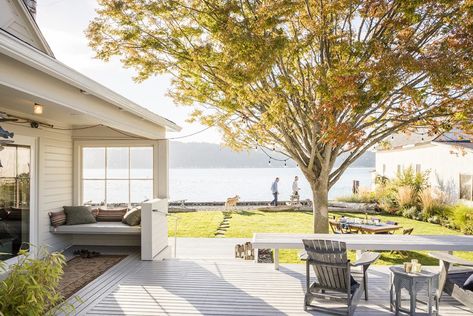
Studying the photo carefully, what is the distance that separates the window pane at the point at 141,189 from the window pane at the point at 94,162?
78 cm

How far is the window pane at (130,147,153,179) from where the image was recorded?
9.48m

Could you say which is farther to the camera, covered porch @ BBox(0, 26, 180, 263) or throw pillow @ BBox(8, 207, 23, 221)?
throw pillow @ BBox(8, 207, 23, 221)

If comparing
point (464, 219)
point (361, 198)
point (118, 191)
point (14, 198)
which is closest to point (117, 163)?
point (118, 191)

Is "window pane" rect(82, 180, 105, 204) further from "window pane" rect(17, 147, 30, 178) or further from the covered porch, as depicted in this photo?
"window pane" rect(17, 147, 30, 178)

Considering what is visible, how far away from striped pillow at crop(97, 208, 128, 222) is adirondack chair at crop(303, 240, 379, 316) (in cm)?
515

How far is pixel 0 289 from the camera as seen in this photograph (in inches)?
151

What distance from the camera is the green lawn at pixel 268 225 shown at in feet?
32.8

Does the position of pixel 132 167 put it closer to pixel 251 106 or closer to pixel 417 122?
pixel 251 106

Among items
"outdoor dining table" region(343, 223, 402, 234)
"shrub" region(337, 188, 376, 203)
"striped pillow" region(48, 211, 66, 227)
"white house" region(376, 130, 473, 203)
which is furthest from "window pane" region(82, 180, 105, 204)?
"shrub" region(337, 188, 376, 203)

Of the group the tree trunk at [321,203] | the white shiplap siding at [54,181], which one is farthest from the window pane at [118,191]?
the tree trunk at [321,203]

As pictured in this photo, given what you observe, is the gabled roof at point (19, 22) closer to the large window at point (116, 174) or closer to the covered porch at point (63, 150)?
the covered porch at point (63, 150)

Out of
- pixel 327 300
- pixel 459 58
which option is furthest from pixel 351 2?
pixel 327 300

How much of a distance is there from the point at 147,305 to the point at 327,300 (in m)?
2.51

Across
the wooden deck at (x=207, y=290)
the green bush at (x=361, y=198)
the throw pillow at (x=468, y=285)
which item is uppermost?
the green bush at (x=361, y=198)
